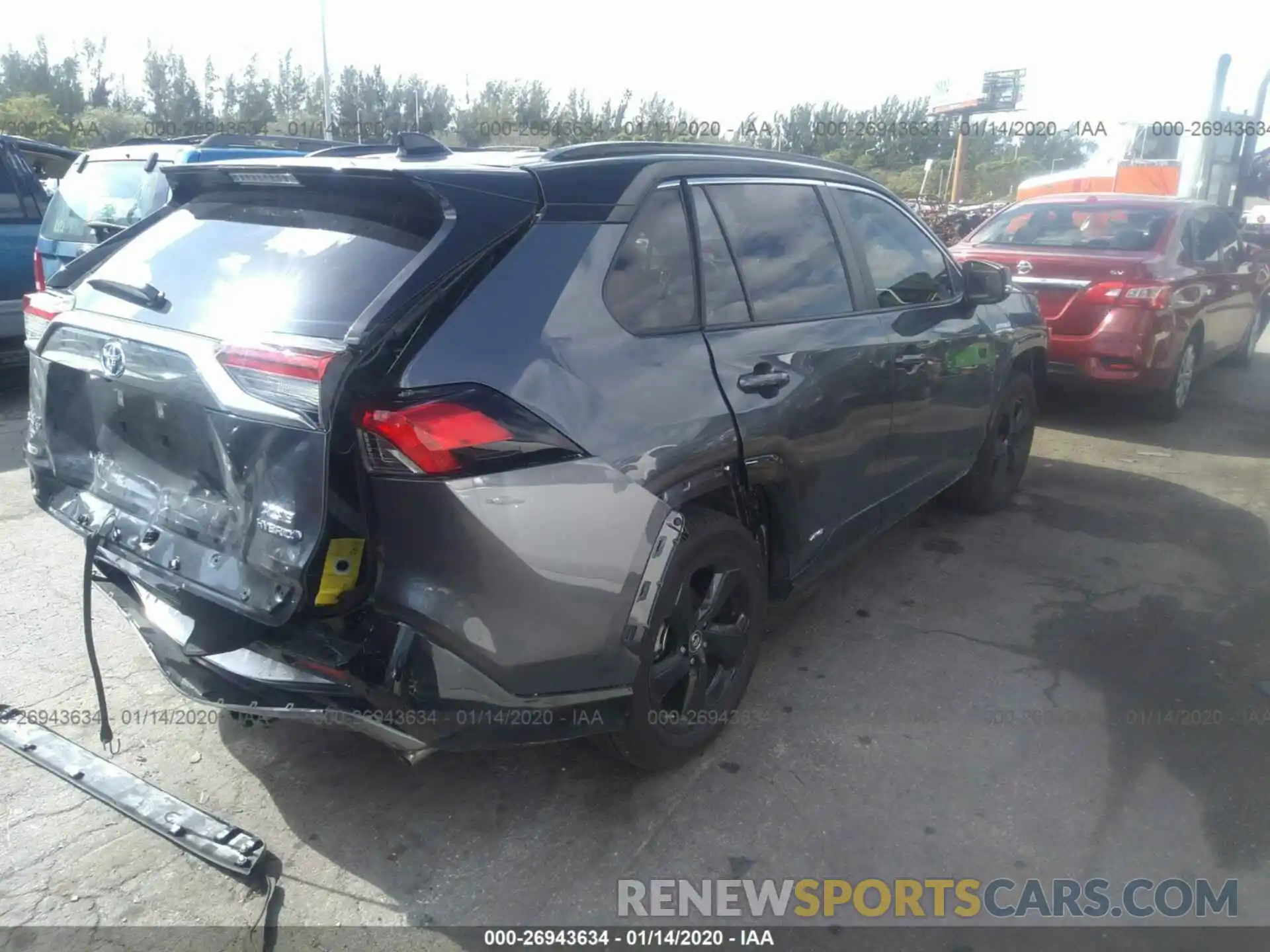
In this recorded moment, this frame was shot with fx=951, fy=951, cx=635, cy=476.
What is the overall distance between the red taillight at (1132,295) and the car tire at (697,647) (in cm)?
479

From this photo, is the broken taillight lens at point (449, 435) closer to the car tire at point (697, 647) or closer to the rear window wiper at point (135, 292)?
the car tire at point (697, 647)

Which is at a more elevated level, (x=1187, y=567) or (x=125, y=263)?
(x=125, y=263)

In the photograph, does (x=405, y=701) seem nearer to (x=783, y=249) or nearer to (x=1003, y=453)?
(x=783, y=249)

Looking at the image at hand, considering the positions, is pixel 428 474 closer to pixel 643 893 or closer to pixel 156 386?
pixel 156 386

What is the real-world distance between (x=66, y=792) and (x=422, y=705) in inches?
53.9

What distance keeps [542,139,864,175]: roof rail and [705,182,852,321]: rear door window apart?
0.50ft

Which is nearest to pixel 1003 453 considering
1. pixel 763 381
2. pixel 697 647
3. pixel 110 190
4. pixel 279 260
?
pixel 763 381

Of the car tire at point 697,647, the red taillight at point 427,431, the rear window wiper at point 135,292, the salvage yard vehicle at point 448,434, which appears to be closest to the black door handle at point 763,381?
the salvage yard vehicle at point 448,434

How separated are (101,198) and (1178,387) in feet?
26.6

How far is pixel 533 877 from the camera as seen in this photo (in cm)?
257

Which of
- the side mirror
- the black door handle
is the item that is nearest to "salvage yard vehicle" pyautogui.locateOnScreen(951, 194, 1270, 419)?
the side mirror

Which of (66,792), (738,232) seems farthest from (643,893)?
(738,232)

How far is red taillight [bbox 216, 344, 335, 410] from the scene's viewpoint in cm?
215

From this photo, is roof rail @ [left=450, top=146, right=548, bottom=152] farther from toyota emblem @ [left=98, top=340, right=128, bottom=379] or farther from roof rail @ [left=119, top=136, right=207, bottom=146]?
roof rail @ [left=119, top=136, right=207, bottom=146]
